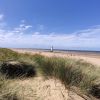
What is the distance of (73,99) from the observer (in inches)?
195

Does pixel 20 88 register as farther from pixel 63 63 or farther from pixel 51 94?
pixel 63 63

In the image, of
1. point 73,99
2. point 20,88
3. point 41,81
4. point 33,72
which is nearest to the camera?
point 20,88

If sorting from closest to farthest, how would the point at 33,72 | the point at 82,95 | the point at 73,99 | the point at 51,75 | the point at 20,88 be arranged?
the point at 20,88 < the point at 73,99 < the point at 82,95 < the point at 51,75 < the point at 33,72

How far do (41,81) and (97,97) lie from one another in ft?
5.59

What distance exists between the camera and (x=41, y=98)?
4637 mm

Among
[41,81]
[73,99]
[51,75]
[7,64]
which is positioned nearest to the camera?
[73,99]

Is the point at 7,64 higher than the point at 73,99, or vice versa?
the point at 7,64

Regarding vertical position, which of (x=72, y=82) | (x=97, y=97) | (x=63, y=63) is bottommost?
(x=97, y=97)

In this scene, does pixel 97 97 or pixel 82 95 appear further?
pixel 97 97

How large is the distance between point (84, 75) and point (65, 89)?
3.62 ft

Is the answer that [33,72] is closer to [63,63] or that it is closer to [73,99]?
[63,63]

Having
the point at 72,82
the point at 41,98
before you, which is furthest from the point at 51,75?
the point at 41,98

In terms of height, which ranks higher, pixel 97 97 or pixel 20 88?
pixel 20 88

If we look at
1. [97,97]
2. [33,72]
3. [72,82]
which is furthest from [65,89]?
[33,72]
